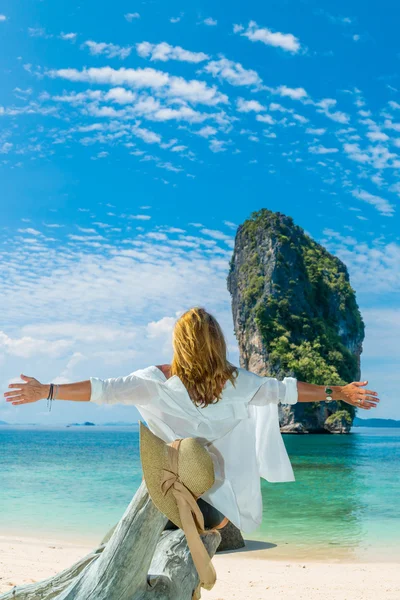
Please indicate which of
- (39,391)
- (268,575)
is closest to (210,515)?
(39,391)

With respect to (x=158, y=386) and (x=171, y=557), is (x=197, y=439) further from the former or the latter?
(x=171, y=557)

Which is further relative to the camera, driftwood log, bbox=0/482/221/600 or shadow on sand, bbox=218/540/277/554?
shadow on sand, bbox=218/540/277/554

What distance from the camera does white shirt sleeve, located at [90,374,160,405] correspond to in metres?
3.00

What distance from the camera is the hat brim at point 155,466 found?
307cm

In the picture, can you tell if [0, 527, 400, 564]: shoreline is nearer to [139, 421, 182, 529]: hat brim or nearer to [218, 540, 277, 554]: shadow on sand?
[218, 540, 277, 554]: shadow on sand

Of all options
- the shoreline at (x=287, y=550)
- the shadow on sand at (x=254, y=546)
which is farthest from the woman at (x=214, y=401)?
the shadow on sand at (x=254, y=546)

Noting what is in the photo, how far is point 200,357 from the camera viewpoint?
303 cm

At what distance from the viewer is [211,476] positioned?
3012 mm

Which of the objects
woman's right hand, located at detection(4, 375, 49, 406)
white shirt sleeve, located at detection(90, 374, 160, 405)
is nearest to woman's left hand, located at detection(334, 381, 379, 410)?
white shirt sleeve, located at detection(90, 374, 160, 405)

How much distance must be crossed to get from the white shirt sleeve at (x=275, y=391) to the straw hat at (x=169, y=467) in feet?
1.33

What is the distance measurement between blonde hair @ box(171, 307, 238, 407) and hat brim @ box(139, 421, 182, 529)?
0.92 feet

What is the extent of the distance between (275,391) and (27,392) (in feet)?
3.93

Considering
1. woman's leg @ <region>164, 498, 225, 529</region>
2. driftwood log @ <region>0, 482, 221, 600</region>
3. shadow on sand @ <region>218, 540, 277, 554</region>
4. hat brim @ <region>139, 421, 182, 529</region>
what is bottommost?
shadow on sand @ <region>218, 540, 277, 554</region>

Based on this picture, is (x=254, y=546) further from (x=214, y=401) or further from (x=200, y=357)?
(x=200, y=357)
